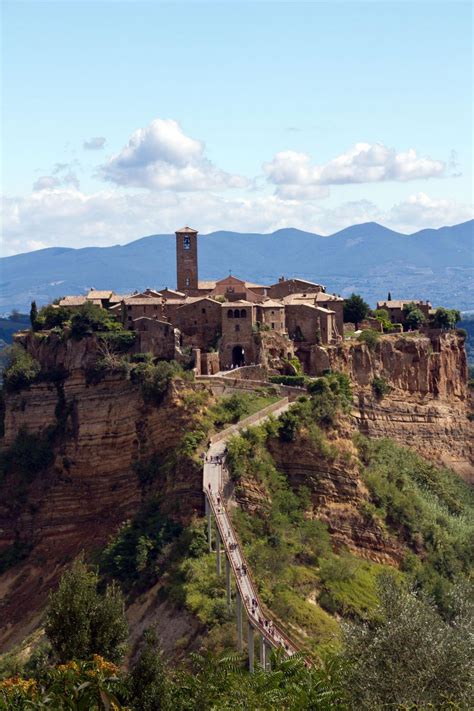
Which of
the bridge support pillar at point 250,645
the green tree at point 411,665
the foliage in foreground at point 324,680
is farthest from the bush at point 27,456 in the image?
the green tree at point 411,665

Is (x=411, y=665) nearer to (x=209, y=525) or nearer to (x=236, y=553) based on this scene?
(x=236, y=553)

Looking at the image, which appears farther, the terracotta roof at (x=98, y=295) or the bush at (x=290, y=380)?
the terracotta roof at (x=98, y=295)

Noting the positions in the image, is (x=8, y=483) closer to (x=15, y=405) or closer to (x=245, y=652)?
(x=15, y=405)

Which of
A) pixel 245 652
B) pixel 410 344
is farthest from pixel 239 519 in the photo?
pixel 410 344

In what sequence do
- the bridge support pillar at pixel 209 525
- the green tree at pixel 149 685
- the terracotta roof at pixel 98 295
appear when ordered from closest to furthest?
the green tree at pixel 149 685, the bridge support pillar at pixel 209 525, the terracotta roof at pixel 98 295

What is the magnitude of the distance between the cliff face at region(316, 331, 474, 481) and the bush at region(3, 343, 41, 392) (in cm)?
1656

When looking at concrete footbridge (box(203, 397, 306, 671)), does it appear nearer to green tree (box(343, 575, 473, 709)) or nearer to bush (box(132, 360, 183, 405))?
bush (box(132, 360, 183, 405))

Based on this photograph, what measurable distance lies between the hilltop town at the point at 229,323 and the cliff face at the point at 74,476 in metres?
3.77

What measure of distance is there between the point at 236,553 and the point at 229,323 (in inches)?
766

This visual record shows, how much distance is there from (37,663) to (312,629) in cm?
1091

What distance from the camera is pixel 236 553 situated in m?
49.8

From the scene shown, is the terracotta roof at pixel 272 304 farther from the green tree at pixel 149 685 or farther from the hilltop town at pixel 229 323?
the green tree at pixel 149 685

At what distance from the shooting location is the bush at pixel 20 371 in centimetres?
6900

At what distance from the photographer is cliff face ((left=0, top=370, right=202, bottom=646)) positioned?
6184cm
